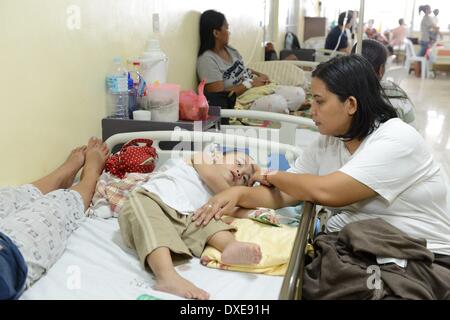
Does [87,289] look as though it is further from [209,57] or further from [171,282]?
[209,57]

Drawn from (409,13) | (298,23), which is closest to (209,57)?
(298,23)

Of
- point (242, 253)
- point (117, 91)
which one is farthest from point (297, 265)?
point (117, 91)

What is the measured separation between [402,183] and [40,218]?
1.19 meters

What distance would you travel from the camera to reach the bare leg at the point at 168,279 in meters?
1.33

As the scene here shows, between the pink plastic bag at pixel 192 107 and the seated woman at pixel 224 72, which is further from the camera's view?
the seated woman at pixel 224 72

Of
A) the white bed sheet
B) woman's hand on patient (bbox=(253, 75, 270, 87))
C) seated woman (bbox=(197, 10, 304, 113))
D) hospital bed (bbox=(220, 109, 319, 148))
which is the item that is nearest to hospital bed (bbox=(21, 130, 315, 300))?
the white bed sheet

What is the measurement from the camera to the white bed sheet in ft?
4.43

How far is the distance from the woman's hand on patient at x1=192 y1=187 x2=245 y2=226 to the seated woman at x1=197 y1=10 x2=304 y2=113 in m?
2.00

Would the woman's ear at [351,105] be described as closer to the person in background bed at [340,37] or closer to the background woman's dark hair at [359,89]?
the background woman's dark hair at [359,89]

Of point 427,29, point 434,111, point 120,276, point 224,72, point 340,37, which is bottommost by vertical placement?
point 434,111

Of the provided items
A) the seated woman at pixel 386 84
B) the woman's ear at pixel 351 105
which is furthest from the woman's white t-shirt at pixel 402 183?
the seated woman at pixel 386 84

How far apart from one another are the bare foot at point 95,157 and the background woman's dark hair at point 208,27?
1.72m

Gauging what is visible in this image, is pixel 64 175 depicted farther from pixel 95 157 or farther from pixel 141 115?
pixel 141 115

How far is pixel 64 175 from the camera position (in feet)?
6.75
